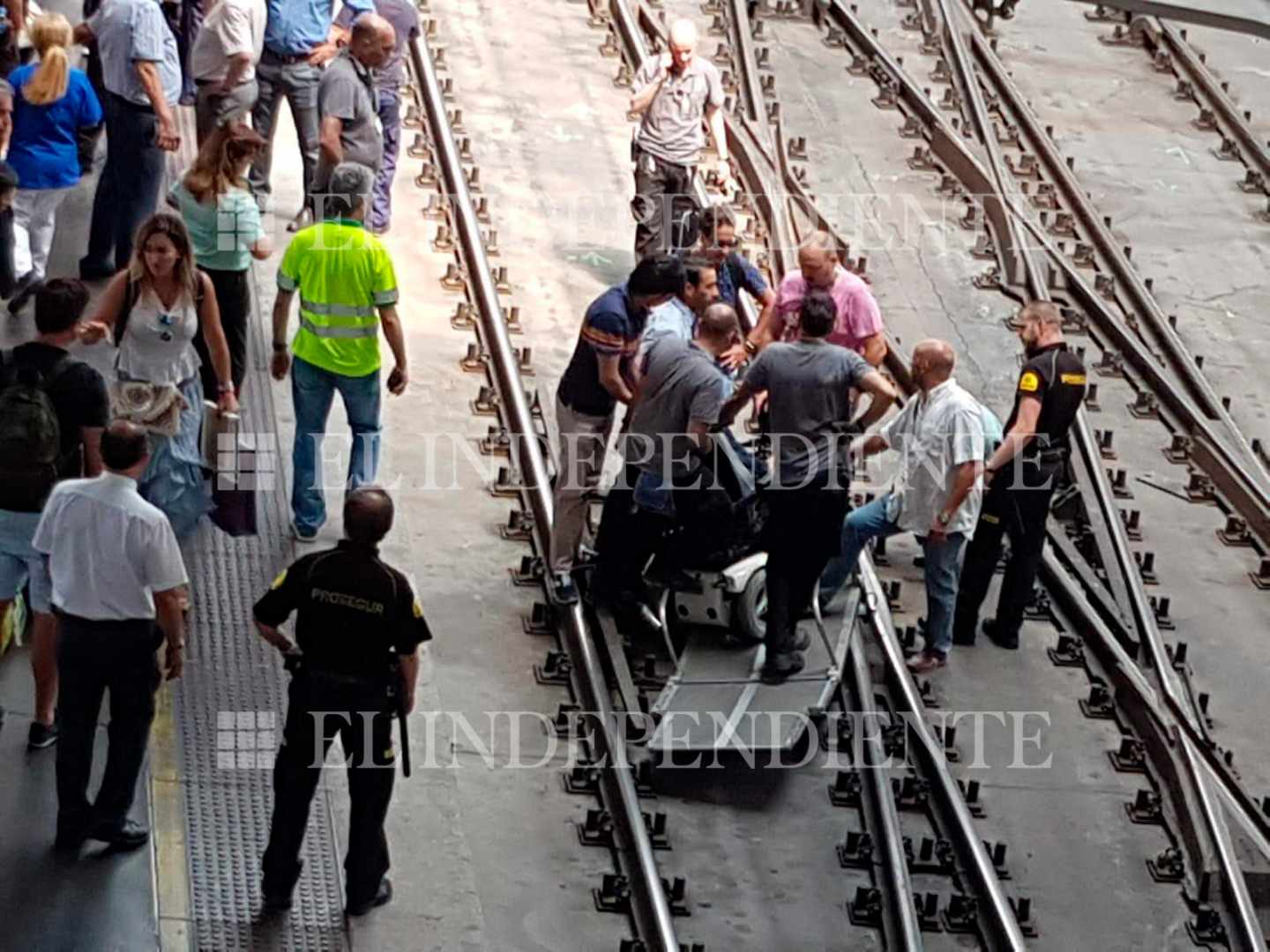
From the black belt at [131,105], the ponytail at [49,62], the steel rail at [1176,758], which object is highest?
the ponytail at [49,62]

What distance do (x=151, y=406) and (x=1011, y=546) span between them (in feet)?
14.3

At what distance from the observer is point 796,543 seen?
448 inches

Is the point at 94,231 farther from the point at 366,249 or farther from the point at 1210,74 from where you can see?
the point at 1210,74

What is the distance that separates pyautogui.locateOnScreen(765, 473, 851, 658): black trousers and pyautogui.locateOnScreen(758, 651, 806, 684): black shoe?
5 cm

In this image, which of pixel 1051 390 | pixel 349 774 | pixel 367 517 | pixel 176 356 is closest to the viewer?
pixel 367 517

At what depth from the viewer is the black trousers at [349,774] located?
9281mm

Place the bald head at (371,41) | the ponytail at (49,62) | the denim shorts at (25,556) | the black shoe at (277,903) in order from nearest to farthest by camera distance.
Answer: the black shoe at (277,903) < the denim shorts at (25,556) < the ponytail at (49,62) < the bald head at (371,41)

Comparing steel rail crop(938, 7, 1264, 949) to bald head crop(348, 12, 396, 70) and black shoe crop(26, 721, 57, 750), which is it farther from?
black shoe crop(26, 721, 57, 750)

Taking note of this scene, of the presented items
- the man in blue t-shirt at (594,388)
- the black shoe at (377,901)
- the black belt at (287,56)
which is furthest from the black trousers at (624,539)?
the black belt at (287,56)

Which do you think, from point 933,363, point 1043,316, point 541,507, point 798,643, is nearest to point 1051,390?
point 1043,316

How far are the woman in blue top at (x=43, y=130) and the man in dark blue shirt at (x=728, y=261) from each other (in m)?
3.24

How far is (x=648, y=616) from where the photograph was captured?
39.5ft

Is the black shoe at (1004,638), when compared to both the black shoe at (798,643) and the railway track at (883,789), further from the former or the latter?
the black shoe at (798,643)

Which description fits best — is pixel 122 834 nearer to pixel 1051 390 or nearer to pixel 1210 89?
pixel 1051 390
